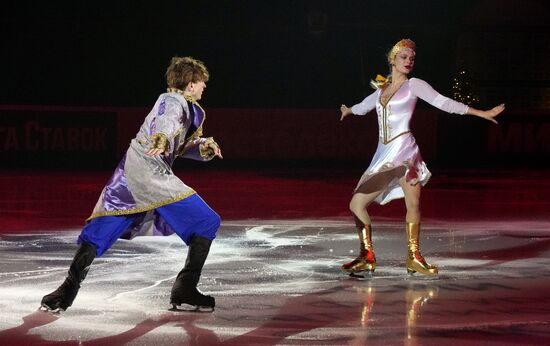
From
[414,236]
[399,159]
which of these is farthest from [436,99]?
[414,236]

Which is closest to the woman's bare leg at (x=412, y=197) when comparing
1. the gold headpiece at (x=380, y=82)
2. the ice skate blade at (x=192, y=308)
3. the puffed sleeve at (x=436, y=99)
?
the puffed sleeve at (x=436, y=99)

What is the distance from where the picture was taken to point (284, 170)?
80.9ft

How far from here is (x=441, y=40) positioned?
32188 millimetres

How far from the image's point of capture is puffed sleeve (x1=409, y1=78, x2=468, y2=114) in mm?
8617

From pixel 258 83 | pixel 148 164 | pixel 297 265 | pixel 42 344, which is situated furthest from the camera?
pixel 258 83

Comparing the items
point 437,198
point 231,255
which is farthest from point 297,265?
point 437,198

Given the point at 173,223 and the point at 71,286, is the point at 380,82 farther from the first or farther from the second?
the point at 71,286

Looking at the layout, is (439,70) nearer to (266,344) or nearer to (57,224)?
(57,224)

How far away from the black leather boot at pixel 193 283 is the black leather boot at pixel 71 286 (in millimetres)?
590

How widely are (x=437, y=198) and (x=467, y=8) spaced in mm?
16843

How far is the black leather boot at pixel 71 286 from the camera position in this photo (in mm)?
6859

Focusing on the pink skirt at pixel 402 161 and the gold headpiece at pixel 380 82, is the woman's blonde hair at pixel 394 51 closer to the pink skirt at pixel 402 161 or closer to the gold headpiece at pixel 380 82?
the gold headpiece at pixel 380 82

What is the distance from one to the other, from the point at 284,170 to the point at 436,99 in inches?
629

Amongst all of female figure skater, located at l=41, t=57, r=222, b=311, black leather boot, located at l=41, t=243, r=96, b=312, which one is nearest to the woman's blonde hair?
female figure skater, located at l=41, t=57, r=222, b=311
